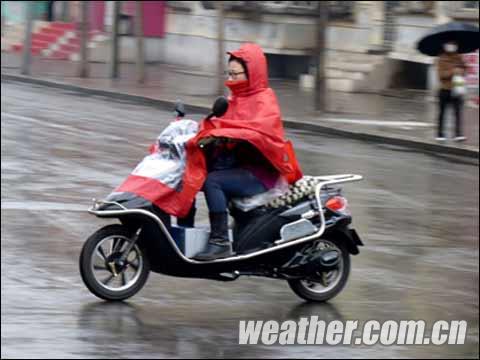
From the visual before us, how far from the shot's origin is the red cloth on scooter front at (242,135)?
8.90 m

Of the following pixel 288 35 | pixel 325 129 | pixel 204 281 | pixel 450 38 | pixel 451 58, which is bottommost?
pixel 288 35

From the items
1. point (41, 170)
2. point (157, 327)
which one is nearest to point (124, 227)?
point (157, 327)

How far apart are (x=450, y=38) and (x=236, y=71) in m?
13.5

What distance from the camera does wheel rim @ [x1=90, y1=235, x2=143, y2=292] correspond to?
886cm

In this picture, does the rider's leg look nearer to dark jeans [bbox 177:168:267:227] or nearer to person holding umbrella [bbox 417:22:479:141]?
dark jeans [bbox 177:168:267:227]

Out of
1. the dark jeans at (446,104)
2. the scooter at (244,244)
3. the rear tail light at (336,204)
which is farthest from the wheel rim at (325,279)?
the dark jeans at (446,104)

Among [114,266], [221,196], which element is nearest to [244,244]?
[221,196]

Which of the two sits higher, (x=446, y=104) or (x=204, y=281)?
(x=204, y=281)

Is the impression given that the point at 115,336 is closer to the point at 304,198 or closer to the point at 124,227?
the point at 124,227

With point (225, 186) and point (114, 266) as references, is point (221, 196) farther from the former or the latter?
point (114, 266)

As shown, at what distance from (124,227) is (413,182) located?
323 inches

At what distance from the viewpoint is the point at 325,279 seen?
9359 millimetres

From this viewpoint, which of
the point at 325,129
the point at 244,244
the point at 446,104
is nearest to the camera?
the point at 244,244

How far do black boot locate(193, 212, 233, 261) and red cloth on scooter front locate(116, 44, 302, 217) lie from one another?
22 centimetres
